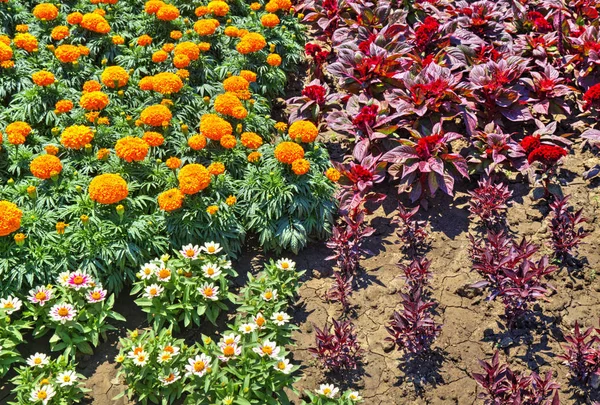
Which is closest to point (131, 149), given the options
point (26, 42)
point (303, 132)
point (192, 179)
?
point (192, 179)

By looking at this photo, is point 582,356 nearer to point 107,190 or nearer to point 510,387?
point 510,387

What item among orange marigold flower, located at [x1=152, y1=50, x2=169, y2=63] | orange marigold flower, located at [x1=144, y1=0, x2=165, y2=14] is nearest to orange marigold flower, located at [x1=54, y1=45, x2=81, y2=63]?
orange marigold flower, located at [x1=152, y1=50, x2=169, y2=63]

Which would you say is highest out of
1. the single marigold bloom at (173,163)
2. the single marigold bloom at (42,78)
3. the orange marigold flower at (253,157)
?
the single marigold bloom at (42,78)

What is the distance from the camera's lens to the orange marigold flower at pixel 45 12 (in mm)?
5445

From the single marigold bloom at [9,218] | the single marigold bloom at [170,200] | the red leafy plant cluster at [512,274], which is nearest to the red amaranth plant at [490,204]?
the red leafy plant cluster at [512,274]

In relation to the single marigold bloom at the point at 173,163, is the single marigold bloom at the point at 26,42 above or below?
above

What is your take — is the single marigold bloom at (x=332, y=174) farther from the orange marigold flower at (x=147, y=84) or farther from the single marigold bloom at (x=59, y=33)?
the single marigold bloom at (x=59, y=33)

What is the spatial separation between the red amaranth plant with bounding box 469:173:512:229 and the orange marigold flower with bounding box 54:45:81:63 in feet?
11.9

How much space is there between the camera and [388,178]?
5.04m

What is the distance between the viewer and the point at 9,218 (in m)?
3.78

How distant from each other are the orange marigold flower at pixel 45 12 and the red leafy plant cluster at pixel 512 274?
4.42 m

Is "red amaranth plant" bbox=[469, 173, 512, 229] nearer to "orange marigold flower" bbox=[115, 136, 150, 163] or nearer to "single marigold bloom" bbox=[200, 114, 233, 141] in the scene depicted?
"single marigold bloom" bbox=[200, 114, 233, 141]

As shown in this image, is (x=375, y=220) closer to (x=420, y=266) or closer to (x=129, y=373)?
(x=420, y=266)

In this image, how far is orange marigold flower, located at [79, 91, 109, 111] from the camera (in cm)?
465
